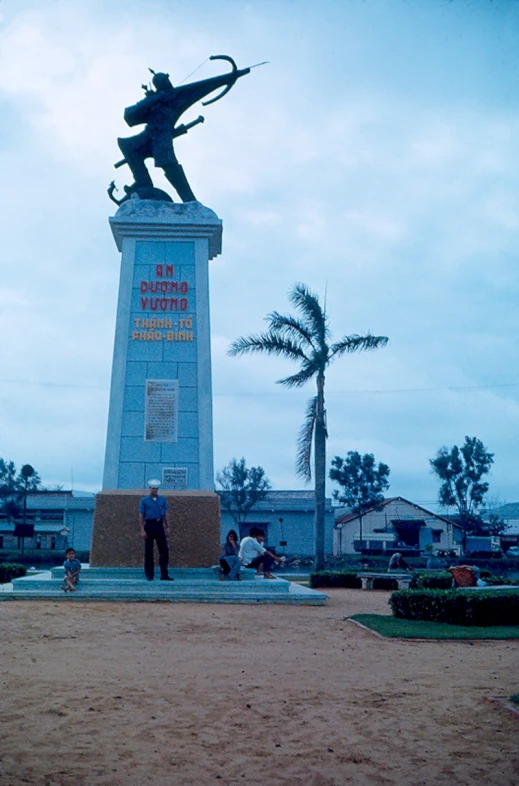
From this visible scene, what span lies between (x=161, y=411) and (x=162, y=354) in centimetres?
103

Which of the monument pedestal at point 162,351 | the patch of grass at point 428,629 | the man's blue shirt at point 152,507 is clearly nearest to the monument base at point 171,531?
the monument pedestal at point 162,351

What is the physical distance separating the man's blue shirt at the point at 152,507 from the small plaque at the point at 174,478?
1.30 metres

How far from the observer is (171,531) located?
42.4ft

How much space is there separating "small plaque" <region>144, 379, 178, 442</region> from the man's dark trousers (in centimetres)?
197

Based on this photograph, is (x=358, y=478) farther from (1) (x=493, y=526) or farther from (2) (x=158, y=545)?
(2) (x=158, y=545)

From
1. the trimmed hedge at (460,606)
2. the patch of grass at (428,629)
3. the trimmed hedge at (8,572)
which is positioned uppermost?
the trimmed hedge at (8,572)

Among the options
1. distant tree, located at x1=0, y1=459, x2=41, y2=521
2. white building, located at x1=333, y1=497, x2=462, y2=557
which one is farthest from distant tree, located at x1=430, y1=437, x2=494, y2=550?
distant tree, located at x1=0, y1=459, x2=41, y2=521

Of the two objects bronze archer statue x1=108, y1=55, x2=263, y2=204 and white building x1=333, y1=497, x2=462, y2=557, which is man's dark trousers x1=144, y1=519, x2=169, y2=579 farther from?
white building x1=333, y1=497, x2=462, y2=557

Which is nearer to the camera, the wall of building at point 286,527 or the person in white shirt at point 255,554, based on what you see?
the person in white shirt at point 255,554

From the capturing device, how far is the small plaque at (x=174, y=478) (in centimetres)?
1327

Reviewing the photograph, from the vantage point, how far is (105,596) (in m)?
11.3

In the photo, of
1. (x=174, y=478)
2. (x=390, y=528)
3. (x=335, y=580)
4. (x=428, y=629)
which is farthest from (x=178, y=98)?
(x=390, y=528)

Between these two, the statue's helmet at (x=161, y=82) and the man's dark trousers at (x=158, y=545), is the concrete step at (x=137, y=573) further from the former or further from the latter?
the statue's helmet at (x=161, y=82)

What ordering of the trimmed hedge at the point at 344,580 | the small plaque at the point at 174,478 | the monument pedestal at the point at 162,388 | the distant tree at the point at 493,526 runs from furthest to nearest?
1. the distant tree at the point at 493,526
2. the trimmed hedge at the point at 344,580
3. the small plaque at the point at 174,478
4. the monument pedestal at the point at 162,388
